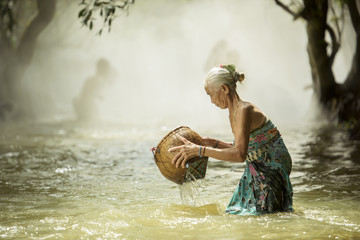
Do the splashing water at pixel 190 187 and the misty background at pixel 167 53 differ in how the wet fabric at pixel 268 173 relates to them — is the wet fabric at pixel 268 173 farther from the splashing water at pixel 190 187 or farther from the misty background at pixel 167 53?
the misty background at pixel 167 53

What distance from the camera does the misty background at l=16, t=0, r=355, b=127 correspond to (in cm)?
3403

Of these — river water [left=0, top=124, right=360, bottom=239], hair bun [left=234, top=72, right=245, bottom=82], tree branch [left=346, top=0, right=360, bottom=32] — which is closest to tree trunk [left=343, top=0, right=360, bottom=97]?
tree branch [left=346, top=0, right=360, bottom=32]

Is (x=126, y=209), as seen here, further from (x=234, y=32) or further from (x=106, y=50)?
(x=106, y=50)

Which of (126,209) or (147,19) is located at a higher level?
(147,19)

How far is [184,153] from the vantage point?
13.9 feet

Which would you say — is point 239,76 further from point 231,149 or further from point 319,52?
point 319,52

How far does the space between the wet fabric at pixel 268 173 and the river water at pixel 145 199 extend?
11 cm

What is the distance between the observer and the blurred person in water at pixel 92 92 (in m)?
22.0

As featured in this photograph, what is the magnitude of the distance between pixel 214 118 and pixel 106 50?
28253 millimetres

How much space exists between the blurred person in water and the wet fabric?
A: 17729 mm

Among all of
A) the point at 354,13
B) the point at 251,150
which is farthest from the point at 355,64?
the point at 251,150

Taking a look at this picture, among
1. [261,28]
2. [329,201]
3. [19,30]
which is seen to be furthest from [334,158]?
[261,28]

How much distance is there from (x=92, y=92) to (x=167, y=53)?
24775 mm

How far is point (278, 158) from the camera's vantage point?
14.2ft
